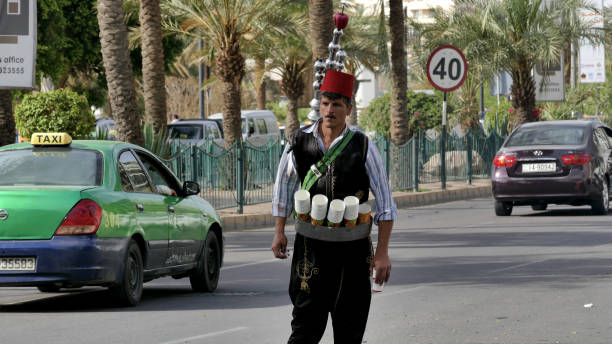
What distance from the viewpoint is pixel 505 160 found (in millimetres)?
19844

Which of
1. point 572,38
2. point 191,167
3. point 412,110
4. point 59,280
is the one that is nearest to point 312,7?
point 191,167

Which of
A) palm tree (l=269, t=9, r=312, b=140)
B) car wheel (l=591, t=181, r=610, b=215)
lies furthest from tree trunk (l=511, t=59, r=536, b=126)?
→ car wheel (l=591, t=181, r=610, b=215)

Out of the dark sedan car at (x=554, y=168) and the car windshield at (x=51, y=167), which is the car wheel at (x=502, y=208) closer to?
the dark sedan car at (x=554, y=168)

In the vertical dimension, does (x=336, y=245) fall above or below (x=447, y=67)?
below

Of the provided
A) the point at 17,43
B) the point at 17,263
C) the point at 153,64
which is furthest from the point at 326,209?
the point at 153,64

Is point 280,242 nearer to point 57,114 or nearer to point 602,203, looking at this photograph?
point 602,203

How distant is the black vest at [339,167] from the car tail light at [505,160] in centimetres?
1418

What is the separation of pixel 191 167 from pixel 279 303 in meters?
10.6

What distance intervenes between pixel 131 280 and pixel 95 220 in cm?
83

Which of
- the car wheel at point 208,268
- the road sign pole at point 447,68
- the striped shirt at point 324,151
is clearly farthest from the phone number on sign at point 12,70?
the road sign pole at point 447,68

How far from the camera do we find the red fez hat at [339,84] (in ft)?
19.1

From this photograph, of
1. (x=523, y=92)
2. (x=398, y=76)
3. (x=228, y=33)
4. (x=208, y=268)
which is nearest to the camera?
(x=208, y=268)

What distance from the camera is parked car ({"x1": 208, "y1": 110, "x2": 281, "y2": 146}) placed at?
4078 centimetres

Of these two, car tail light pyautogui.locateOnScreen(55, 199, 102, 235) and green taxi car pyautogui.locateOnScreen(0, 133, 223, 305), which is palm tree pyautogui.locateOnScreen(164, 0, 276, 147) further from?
car tail light pyautogui.locateOnScreen(55, 199, 102, 235)
